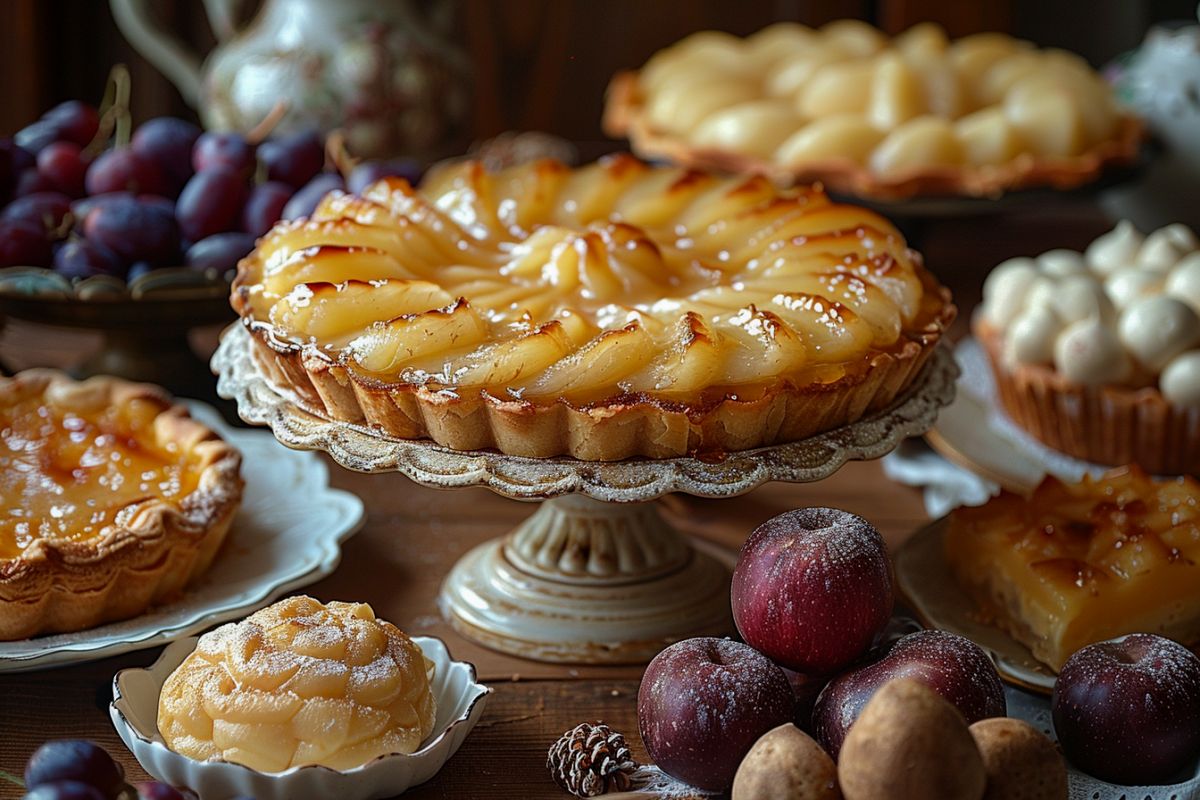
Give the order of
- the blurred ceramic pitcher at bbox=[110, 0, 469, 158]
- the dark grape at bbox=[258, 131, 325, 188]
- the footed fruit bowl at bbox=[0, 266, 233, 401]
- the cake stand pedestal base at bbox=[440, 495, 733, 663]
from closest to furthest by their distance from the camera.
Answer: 1. the cake stand pedestal base at bbox=[440, 495, 733, 663]
2. the footed fruit bowl at bbox=[0, 266, 233, 401]
3. the dark grape at bbox=[258, 131, 325, 188]
4. the blurred ceramic pitcher at bbox=[110, 0, 469, 158]

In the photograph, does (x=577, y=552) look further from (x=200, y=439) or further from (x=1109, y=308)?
(x=1109, y=308)

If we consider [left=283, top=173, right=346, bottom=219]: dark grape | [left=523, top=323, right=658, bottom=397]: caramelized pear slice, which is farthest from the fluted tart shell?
[left=283, top=173, right=346, bottom=219]: dark grape

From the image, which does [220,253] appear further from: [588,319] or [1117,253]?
[1117,253]

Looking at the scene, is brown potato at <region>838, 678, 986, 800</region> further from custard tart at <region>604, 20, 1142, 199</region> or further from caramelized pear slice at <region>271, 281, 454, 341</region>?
custard tart at <region>604, 20, 1142, 199</region>

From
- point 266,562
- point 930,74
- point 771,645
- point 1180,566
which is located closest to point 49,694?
point 266,562

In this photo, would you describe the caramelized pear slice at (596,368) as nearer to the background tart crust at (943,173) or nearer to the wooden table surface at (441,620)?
the wooden table surface at (441,620)

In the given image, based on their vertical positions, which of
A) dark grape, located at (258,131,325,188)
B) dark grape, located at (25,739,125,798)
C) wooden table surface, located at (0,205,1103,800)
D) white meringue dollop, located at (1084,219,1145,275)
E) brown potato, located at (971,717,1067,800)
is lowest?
wooden table surface, located at (0,205,1103,800)

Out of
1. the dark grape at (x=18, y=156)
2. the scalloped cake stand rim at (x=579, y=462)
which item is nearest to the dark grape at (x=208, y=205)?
the dark grape at (x=18, y=156)

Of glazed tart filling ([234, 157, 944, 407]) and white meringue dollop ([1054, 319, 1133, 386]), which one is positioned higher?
glazed tart filling ([234, 157, 944, 407])
